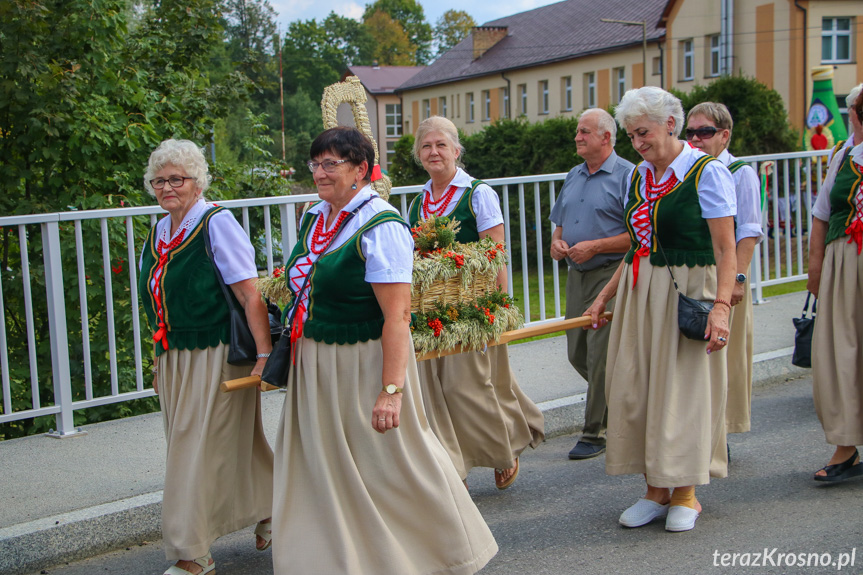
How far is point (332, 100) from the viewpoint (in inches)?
197

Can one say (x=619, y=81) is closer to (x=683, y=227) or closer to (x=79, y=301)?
(x=79, y=301)

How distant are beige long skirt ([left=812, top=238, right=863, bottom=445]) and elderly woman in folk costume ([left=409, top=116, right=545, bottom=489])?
1.68 meters

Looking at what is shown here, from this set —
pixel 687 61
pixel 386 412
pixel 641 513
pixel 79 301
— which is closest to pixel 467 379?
pixel 641 513

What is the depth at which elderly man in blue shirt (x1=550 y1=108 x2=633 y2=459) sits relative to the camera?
5.66 meters

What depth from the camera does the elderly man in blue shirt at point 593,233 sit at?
223 inches

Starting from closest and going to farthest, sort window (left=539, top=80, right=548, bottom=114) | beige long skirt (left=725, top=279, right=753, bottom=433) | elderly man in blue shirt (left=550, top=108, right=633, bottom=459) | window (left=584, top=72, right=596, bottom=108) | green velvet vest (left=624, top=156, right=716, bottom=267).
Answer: green velvet vest (left=624, top=156, right=716, bottom=267) < beige long skirt (left=725, top=279, right=753, bottom=433) < elderly man in blue shirt (left=550, top=108, right=633, bottom=459) < window (left=584, top=72, right=596, bottom=108) < window (left=539, top=80, right=548, bottom=114)

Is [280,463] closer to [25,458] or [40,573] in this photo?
[40,573]

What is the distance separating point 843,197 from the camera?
203 inches

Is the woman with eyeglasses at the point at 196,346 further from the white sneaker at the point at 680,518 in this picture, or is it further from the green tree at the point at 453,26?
the green tree at the point at 453,26

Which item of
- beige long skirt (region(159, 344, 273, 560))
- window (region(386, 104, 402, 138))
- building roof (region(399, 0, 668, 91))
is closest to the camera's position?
beige long skirt (region(159, 344, 273, 560))

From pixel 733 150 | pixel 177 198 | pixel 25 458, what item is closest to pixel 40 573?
pixel 25 458

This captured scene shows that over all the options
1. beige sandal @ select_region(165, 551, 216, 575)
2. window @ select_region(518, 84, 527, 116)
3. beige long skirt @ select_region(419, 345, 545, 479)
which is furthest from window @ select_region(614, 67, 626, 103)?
beige sandal @ select_region(165, 551, 216, 575)

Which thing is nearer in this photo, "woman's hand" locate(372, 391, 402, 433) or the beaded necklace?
"woman's hand" locate(372, 391, 402, 433)

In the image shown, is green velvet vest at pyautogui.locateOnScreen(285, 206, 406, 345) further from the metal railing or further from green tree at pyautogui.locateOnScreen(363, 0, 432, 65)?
green tree at pyautogui.locateOnScreen(363, 0, 432, 65)
